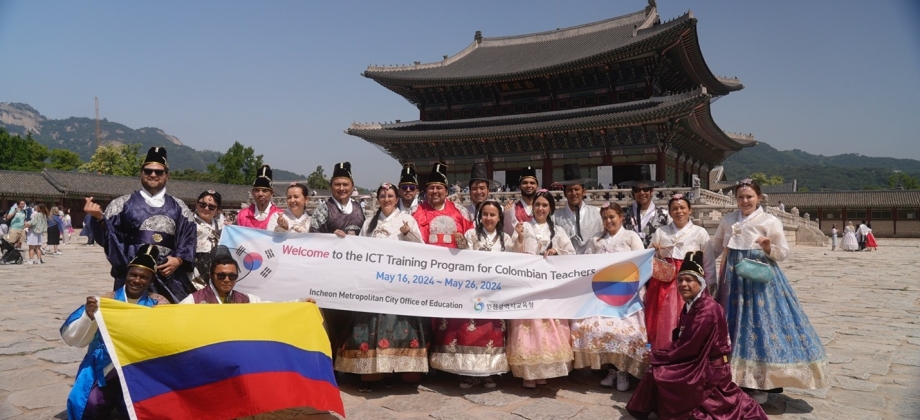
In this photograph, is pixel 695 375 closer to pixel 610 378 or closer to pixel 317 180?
pixel 610 378

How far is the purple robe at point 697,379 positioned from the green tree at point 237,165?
62.4 metres

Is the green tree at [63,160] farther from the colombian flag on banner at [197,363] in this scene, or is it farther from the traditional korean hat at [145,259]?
the colombian flag on banner at [197,363]

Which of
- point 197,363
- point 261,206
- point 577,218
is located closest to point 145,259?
point 197,363

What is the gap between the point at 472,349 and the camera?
4.69 meters

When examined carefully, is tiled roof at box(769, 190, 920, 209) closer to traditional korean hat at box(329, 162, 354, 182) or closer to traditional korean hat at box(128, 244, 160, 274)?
traditional korean hat at box(329, 162, 354, 182)

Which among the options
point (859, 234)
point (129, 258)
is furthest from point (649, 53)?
point (129, 258)

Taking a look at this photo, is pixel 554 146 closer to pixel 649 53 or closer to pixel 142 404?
pixel 649 53

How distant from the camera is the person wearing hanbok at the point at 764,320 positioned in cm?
430

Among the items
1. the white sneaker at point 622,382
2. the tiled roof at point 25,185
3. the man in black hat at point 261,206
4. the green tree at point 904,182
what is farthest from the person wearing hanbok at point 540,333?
the green tree at point 904,182

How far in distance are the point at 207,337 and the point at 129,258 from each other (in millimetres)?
1454

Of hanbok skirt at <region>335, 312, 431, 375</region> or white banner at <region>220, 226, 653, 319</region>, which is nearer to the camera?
hanbok skirt at <region>335, 312, 431, 375</region>

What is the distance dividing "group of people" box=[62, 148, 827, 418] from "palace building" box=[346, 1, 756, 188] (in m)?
18.7

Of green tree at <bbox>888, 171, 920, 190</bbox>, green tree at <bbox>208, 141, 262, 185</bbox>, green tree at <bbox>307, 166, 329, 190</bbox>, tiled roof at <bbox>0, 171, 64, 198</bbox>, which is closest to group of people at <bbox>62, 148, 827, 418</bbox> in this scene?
tiled roof at <bbox>0, 171, 64, 198</bbox>

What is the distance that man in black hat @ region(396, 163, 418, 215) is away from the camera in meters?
5.34
